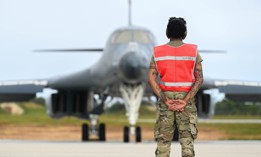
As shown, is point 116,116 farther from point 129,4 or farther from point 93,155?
point 93,155

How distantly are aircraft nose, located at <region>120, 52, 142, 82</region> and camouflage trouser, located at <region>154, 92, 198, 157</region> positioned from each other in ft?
37.7

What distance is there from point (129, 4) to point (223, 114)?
118 feet

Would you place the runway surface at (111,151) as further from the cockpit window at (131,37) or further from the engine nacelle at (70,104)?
the engine nacelle at (70,104)

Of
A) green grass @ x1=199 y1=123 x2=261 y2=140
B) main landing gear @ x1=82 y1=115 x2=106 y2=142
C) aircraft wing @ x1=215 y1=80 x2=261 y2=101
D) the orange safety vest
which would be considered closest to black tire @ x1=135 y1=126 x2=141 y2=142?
main landing gear @ x1=82 y1=115 x2=106 y2=142

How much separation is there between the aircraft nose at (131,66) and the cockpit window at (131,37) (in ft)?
5.18

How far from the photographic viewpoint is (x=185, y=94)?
6.64m

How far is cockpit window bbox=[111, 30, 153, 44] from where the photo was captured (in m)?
20.1

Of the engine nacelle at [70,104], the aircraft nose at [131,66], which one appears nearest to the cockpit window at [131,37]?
the aircraft nose at [131,66]

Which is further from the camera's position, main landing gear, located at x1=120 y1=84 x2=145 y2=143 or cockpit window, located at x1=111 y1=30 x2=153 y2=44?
cockpit window, located at x1=111 y1=30 x2=153 y2=44

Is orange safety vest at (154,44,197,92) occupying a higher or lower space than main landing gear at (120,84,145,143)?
higher

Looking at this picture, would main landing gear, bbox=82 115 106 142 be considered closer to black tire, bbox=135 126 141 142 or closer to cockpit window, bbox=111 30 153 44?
cockpit window, bbox=111 30 153 44

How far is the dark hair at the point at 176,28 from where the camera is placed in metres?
6.71

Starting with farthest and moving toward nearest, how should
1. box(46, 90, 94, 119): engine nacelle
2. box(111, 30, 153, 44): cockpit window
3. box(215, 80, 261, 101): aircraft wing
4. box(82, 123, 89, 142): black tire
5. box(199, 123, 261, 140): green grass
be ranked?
box(199, 123, 261, 140): green grass, box(215, 80, 261, 101): aircraft wing, box(82, 123, 89, 142): black tire, box(46, 90, 94, 119): engine nacelle, box(111, 30, 153, 44): cockpit window

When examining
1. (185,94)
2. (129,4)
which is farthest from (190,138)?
(129,4)
